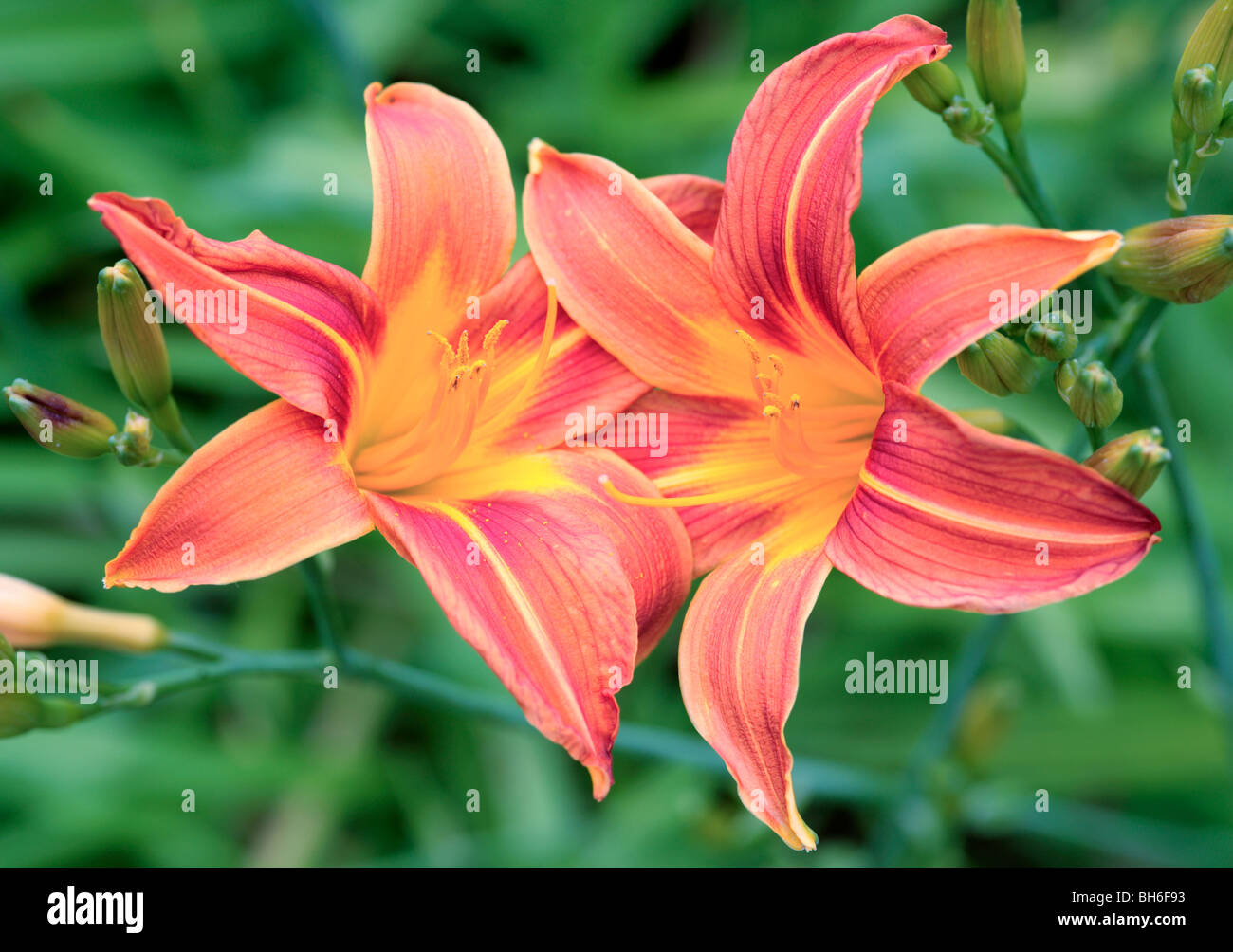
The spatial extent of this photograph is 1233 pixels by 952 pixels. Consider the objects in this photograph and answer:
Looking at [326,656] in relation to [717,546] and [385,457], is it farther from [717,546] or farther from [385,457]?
[717,546]

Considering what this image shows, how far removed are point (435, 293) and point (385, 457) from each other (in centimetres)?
21

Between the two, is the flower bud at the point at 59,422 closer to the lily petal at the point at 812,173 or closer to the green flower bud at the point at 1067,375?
the lily petal at the point at 812,173

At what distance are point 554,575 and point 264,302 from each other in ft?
1.39

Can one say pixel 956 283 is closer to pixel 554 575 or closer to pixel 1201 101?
pixel 1201 101

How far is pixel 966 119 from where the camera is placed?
1290 mm

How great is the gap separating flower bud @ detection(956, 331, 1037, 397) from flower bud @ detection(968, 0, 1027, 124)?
0.34 m

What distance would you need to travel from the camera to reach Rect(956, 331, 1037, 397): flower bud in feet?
3.85

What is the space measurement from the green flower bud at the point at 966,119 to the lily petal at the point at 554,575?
1.85 feet

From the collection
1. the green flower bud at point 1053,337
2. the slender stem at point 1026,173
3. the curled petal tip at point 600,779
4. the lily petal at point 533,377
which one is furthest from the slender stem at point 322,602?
the slender stem at point 1026,173

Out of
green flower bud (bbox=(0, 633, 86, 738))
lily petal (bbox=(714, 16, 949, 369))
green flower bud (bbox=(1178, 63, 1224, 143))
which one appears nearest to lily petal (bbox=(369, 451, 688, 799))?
lily petal (bbox=(714, 16, 949, 369))

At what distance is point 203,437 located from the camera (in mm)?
2623

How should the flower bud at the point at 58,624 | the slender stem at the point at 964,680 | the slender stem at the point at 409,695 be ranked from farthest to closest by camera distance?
the slender stem at the point at 964,680 → the slender stem at the point at 409,695 → the flower bud at the point at 58,624

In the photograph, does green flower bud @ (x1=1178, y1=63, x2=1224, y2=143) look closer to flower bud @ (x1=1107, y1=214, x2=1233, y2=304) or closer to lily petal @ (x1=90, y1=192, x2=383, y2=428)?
flower bud @ (x1=1107, y1=214, x2=1233, y2=304)

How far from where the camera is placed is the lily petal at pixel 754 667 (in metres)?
1.13
